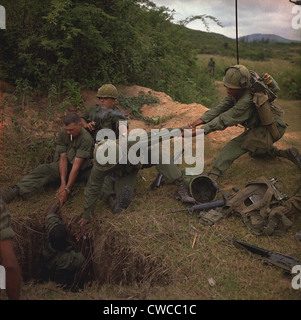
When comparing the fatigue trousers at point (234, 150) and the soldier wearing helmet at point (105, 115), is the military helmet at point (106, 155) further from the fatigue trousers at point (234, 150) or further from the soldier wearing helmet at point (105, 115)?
the fatigue trousers at point (234, 150)

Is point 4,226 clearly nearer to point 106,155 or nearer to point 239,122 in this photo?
point 106,155

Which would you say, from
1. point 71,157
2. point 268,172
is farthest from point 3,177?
point 268,172

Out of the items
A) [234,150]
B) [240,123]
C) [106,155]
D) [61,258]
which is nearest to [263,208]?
[234,150]

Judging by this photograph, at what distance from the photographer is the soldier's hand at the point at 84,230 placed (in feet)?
13.8

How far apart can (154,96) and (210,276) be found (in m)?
5.20

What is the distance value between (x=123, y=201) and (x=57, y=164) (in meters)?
1.28

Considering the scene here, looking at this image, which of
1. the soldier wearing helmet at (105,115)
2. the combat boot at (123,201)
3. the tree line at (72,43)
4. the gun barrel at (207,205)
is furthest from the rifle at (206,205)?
the tree line at (72,43)

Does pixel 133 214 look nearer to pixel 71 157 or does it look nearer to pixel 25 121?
pixel 71 157

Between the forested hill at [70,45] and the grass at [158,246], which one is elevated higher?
the forested hill at [70,45]

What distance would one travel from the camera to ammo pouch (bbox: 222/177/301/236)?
12.7ft

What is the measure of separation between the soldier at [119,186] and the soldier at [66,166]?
0.46 m

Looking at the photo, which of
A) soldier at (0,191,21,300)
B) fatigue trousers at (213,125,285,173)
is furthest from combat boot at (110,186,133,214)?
soldier at (0,191,21,300)

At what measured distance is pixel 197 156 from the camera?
5871mm

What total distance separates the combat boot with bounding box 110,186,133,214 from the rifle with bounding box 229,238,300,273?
1522 mm
